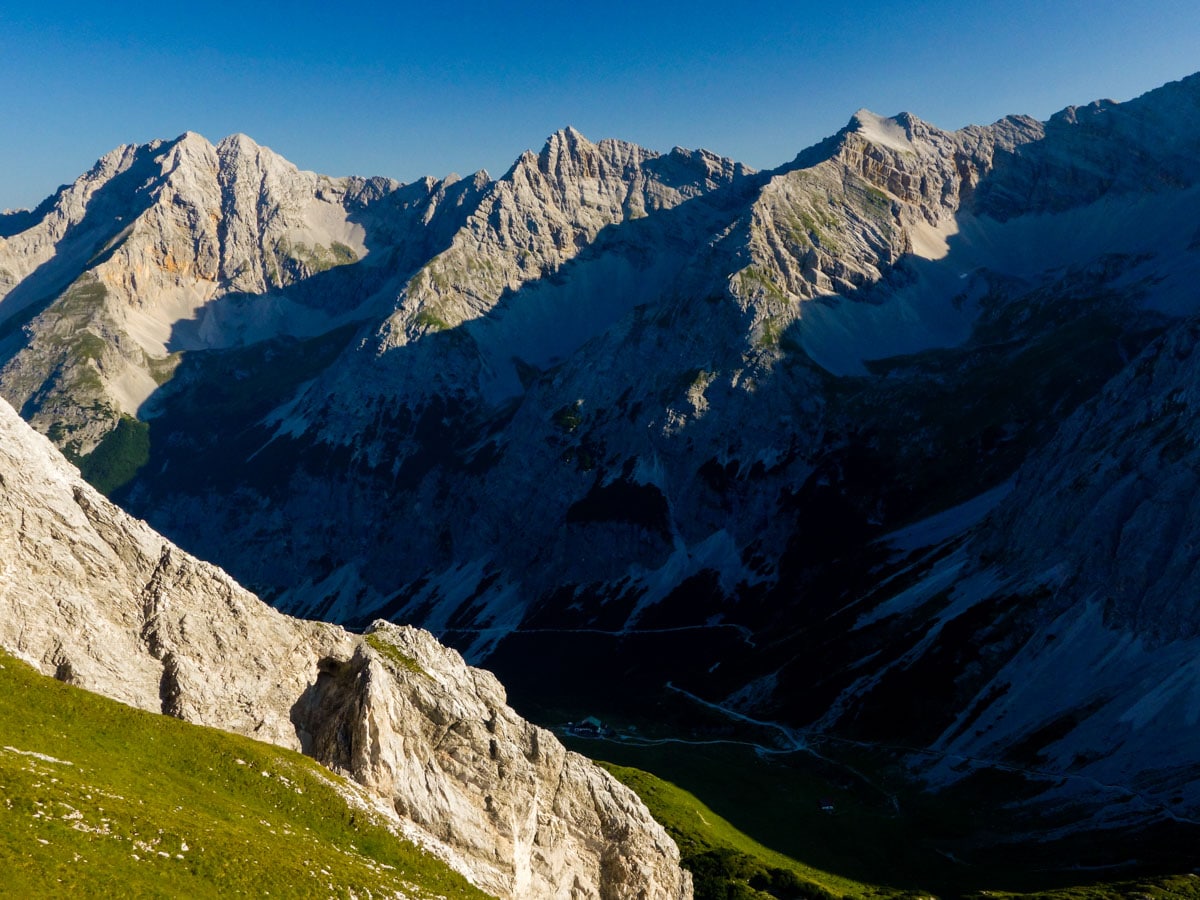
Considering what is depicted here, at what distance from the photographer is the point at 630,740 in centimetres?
15925

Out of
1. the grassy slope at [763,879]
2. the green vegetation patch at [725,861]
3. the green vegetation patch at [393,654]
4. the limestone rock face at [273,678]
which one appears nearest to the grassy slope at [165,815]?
the limestone rock face at [273,678]

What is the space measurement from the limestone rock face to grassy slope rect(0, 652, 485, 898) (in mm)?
3763

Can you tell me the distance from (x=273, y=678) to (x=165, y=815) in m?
15.5

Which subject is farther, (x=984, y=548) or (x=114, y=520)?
(x=984, y=548)

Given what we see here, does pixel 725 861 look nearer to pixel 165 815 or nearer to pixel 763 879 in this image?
pixel 763 879

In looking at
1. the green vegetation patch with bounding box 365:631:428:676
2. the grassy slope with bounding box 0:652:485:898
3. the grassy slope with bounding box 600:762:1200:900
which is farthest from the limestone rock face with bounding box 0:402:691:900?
the grassy slope with bounding box 600:762:1200:900

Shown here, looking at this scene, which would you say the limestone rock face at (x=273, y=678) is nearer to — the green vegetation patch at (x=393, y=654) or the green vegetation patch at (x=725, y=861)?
the green vegetation patch at (x=393, y=654)

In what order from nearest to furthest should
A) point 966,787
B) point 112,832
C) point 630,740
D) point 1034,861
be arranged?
point 112,832, point 1034,861, point 966,787, point 630,740

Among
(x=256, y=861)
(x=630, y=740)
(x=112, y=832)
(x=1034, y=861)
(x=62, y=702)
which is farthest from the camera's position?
(x=630, y=740)

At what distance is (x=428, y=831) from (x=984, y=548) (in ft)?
488

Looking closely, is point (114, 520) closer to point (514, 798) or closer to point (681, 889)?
point (514, 798)

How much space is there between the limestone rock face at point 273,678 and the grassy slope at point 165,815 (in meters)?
3.76

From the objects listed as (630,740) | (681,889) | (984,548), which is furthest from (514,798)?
(984,548)

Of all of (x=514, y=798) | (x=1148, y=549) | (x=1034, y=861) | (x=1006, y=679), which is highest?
(x=1148, y=549)
